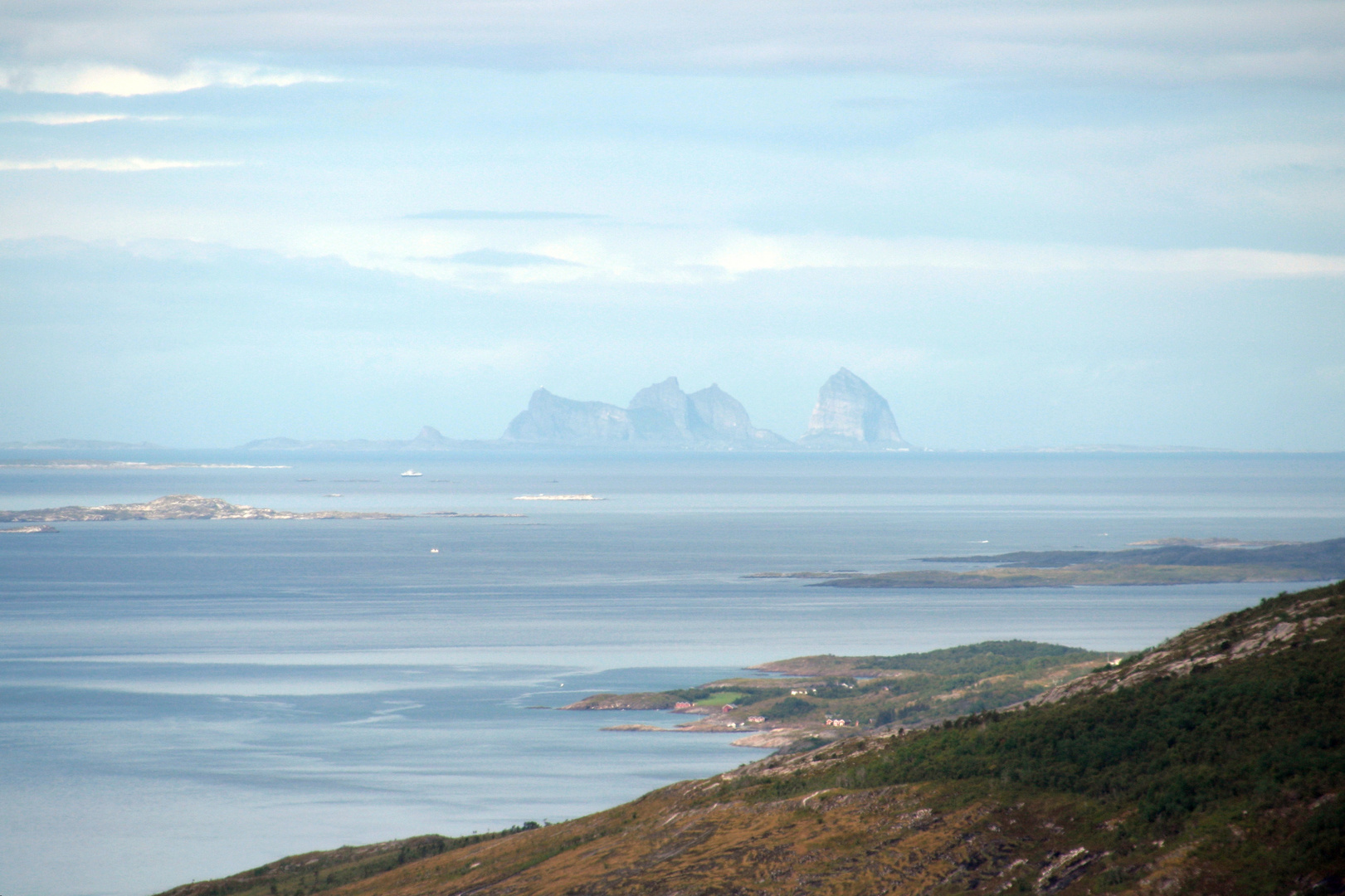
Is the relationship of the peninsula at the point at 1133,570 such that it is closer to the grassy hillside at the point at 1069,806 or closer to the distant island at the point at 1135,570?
the distant island at the point at 1135,570

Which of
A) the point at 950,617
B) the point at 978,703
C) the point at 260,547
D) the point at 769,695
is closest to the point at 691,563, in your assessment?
→ the point at 950,617

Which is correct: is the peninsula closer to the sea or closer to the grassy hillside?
the sea

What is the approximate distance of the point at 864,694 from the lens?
81.5 meters

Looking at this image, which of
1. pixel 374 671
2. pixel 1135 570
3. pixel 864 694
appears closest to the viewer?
pixel 864 694

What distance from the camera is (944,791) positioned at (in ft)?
89.6

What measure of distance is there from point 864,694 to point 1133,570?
8311cm

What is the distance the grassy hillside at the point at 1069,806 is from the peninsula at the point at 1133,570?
4526 inches

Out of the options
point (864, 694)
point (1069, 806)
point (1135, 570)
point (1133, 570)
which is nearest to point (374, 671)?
point (864, 694)

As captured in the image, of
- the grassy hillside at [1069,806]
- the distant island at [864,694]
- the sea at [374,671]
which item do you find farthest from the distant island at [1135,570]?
the grassy hillside at [1069,806]

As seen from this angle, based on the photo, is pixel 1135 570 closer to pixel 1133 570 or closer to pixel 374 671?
pixel 1133 570

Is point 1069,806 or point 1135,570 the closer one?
point 1069,806

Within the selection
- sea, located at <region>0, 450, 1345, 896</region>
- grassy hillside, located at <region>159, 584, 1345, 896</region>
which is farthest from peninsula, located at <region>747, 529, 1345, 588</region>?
grassy hillside, located at <region>159, 584, 1345, 896</region>

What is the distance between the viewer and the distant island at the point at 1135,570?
482 feet

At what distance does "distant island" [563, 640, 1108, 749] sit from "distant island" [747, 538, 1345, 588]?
188ft
